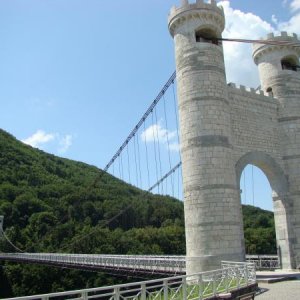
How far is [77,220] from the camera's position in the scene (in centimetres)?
7025

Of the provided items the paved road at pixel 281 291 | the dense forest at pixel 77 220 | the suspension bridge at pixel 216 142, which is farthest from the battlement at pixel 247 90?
the dense forest at pixel 77 220

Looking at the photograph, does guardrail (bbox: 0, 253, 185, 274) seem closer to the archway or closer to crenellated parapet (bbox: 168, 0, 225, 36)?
the archway

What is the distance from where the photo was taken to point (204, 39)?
58.7 feet

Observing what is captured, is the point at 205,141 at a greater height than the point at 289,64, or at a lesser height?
lesser

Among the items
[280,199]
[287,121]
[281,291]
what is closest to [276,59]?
[287,121]

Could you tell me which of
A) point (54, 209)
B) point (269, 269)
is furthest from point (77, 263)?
point (54, 209)

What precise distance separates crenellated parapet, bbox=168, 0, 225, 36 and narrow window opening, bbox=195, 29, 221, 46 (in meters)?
0.30

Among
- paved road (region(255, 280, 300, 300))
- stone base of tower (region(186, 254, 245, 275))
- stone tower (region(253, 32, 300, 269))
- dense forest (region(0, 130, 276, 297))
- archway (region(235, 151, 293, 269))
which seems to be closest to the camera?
paved road (region(255, 280, 300, 300))

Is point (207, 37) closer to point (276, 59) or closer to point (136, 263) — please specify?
point (276, 59)

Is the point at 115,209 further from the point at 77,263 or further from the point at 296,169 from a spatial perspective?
the point at 296,169

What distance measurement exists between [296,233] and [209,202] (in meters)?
5.40

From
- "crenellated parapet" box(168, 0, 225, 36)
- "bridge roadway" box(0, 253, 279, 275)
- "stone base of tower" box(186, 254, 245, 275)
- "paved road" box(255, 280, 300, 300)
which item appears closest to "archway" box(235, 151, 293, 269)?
"bridge roadway" box(0, 253, 279, 275)

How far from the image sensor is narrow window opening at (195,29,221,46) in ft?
58.6

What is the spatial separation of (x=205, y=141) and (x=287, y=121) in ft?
18.5
